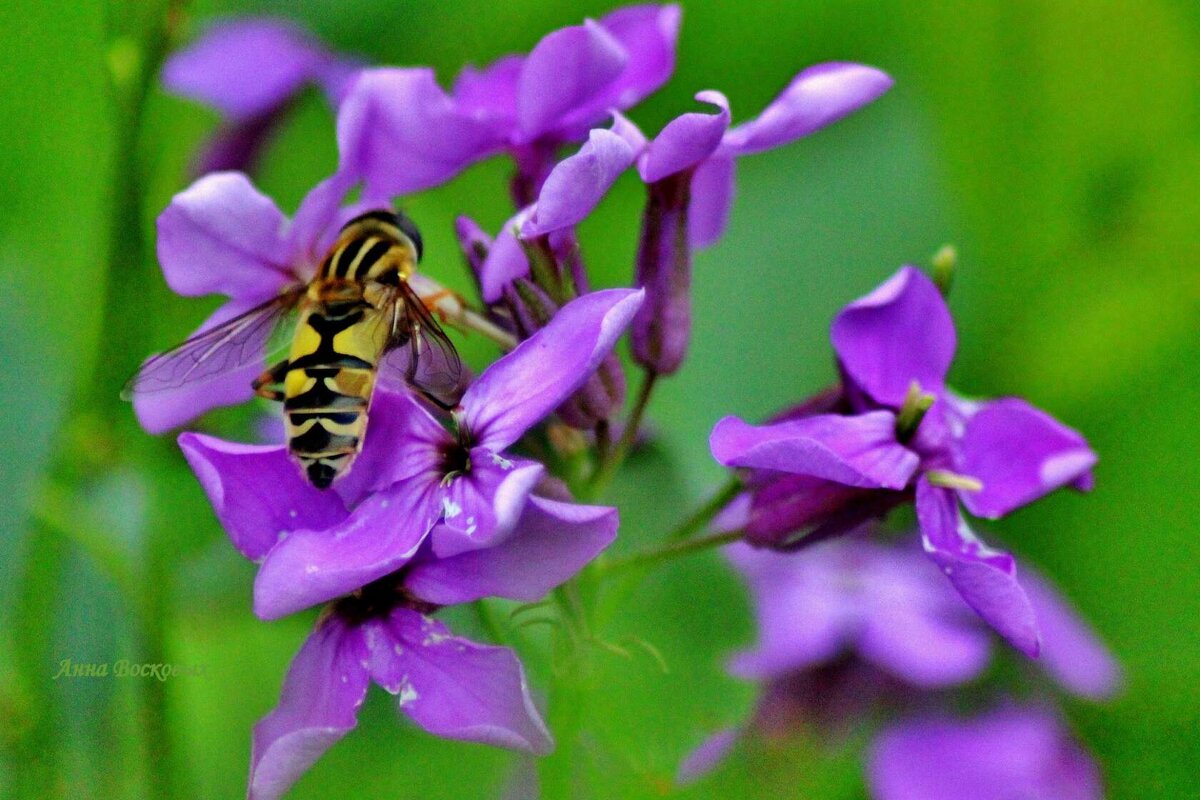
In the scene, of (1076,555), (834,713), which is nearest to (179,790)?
(834,713)

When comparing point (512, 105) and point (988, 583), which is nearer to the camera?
point (988, 583)

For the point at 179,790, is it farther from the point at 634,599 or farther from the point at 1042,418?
the point at 1042,418

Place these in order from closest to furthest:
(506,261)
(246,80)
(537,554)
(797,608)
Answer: (537,554)
(506,261)
(246,80)
(797,608)

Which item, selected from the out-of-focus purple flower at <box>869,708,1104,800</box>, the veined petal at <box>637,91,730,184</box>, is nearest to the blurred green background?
the out-of-focus purple flower at <box>869,708,1104,800</box>

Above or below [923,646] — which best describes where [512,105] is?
above

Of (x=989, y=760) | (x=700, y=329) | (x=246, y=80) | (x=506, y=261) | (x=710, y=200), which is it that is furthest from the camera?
(x=700, y=329)

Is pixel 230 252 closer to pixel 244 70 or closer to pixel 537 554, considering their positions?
pixel 537 554

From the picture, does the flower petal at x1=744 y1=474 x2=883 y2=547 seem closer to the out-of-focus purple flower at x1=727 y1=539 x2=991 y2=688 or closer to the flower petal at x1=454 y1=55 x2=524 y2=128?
the flower petal at x1=454 y1=55 x2=524 y2=128

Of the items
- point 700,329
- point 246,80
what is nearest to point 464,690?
point 246,80

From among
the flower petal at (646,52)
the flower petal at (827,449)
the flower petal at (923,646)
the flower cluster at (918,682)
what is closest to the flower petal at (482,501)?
the flower petal at (827,449)
